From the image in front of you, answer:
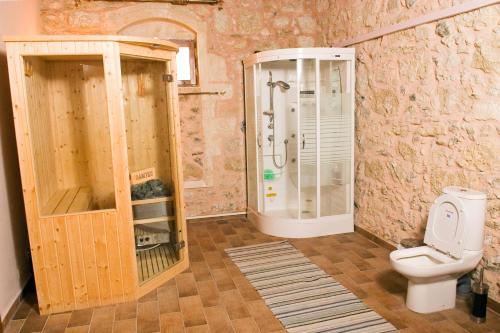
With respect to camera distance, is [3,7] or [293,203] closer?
[3,7]

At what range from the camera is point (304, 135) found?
4.05 m

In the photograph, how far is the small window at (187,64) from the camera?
4.61 m

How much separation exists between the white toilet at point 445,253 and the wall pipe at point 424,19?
3.98 feet

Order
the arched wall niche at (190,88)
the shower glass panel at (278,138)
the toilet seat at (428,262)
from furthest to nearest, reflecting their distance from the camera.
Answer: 1. the arched wall niche at (190,88)
2. the shower glass panel at (278,138)
3. the toilet seat at (428,262)

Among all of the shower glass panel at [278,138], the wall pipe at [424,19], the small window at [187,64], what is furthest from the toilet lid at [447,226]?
the small window at [187,64]

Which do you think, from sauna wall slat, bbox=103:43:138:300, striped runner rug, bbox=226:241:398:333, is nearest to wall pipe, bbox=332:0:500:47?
striped runner rug, bbox=226:241:398:333

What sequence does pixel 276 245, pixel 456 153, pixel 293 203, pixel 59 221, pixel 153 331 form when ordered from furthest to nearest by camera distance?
pixel 293 203, pixel 276 245, pixel 456 153, pixel 59 221, pixel 153 331

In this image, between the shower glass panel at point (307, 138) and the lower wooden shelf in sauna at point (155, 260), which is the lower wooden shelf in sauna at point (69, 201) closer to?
the lower wooden shelf in sauna at point (155, 260)

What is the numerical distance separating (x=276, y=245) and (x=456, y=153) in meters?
1.86

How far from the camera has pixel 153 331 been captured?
8.37 ft

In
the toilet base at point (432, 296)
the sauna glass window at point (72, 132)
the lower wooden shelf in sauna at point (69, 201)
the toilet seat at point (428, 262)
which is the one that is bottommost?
the toilet base at point (432, 296)

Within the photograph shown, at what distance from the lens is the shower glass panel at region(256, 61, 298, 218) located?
429 cm

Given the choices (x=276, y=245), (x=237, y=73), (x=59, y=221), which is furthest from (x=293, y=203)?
(x=59, y=221)

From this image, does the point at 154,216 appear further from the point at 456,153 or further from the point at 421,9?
the point at 421,9
